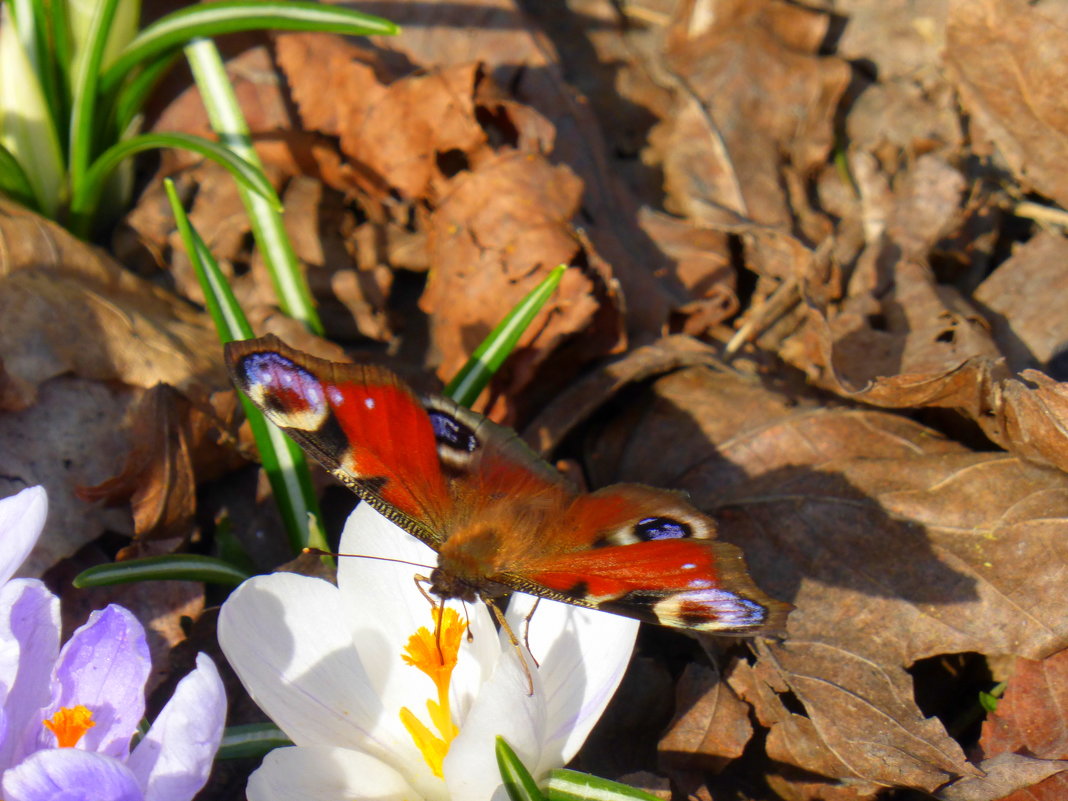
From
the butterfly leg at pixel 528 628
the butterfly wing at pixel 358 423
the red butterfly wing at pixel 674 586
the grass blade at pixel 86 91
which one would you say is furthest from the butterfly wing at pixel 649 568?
the grass blade at pixel 86 91

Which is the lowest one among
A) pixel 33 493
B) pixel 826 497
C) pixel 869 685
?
pixel 869 685

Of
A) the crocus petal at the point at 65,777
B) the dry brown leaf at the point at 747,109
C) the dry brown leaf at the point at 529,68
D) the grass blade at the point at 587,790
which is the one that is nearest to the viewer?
the crocus petal at the point at 65,777

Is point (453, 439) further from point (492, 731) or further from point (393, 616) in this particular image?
point (492, 731)

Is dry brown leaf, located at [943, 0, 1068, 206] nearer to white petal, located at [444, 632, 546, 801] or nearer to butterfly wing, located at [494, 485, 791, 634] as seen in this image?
butterfly wing, located at [494, 485, 791, 634]

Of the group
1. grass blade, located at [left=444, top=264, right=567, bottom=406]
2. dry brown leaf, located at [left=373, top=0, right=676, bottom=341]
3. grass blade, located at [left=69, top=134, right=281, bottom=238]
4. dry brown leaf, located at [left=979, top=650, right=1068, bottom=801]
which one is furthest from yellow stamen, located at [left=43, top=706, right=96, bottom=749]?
dry brown leaf, located at [left=373, top=0, right=676, bottom=341]

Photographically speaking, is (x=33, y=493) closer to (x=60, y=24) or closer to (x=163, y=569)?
(x=163, y=569)

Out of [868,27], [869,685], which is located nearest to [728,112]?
[868,27]

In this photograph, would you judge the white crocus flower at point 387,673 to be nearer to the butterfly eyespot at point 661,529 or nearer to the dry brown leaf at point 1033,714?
the butterfly eyespot at point 661,529
